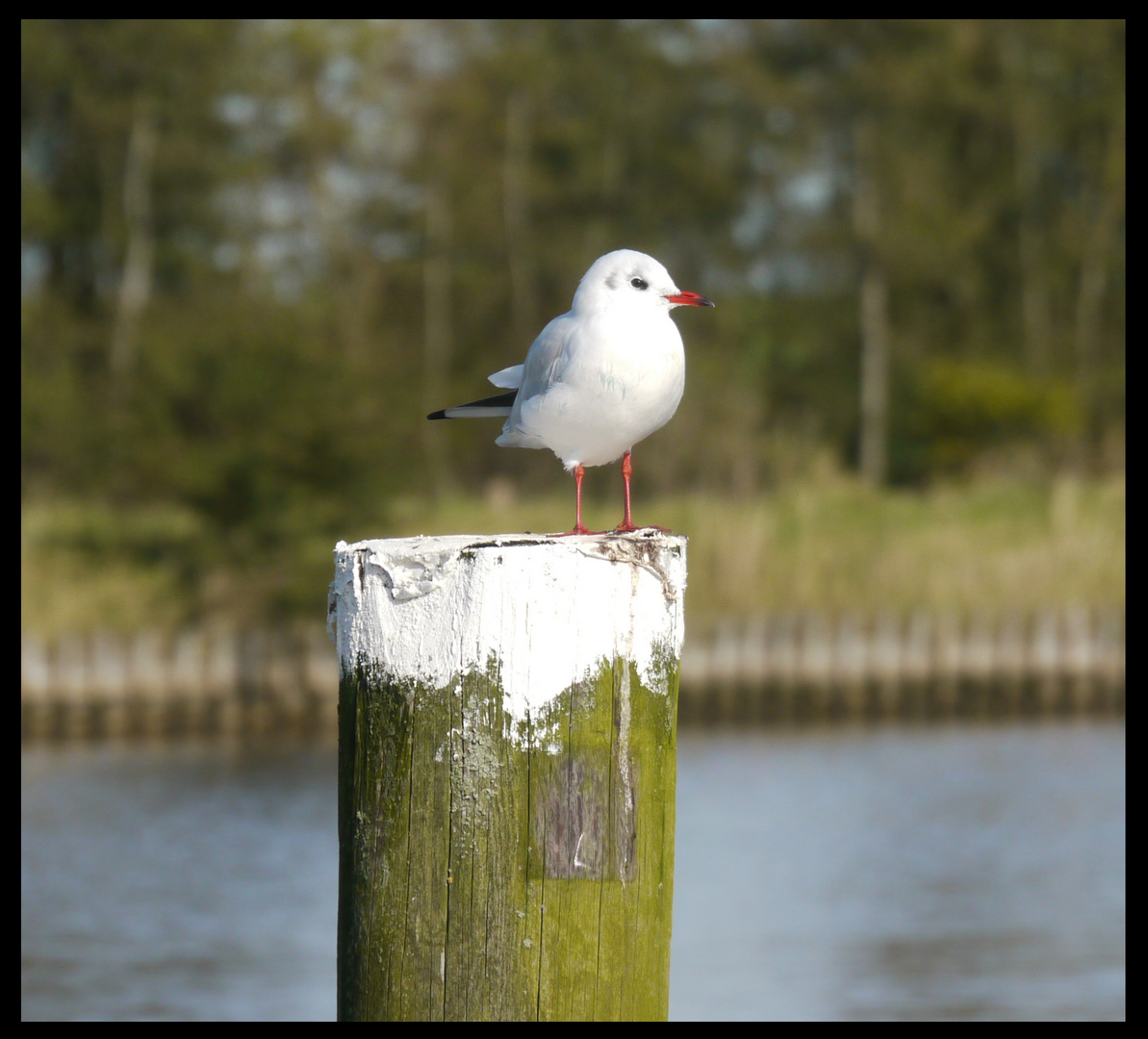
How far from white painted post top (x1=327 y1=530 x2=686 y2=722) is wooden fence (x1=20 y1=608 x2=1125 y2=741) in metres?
15.2

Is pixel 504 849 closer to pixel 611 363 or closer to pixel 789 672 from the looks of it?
pixel 611 363

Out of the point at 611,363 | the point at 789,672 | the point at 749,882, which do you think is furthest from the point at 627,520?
the point at 789,672

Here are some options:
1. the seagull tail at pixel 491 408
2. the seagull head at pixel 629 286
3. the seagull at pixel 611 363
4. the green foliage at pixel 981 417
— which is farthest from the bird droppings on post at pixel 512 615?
the green foliage at pixel 981 417

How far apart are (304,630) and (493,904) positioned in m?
15.8

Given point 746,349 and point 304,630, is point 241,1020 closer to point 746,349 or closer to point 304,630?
point 304,630

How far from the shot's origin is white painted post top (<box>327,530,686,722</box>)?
3012 mm

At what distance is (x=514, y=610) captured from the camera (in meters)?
3.01

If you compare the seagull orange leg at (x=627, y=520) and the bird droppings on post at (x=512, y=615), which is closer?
the bird droppings on post at (x=512, y=615)

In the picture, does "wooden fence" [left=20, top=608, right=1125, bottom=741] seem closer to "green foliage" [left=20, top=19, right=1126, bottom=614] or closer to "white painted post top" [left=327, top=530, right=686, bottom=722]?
"green foliage" [left=20, top=19, right=1126, bottom=614]

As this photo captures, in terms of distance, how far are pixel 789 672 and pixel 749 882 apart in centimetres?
790

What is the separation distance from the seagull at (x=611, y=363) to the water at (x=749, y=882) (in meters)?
5.21

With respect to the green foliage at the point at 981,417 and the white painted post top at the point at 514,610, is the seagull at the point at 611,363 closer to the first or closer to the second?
the white painted post top at the point at 514,610

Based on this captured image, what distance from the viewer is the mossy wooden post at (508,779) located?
9.89 ft

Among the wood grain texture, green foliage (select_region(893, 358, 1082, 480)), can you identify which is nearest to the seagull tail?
the wood grain texture
